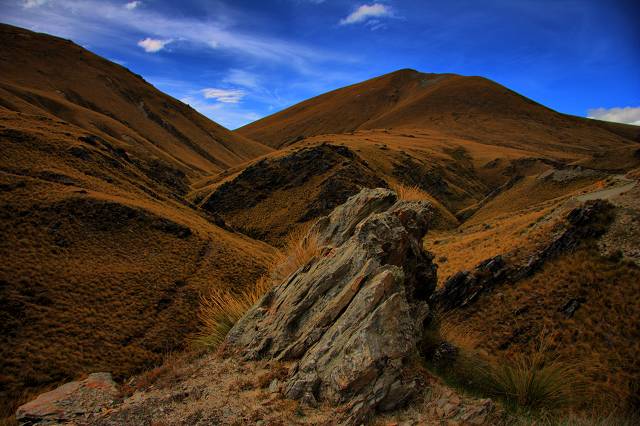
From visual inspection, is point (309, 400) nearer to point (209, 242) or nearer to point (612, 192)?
point (612, 192)

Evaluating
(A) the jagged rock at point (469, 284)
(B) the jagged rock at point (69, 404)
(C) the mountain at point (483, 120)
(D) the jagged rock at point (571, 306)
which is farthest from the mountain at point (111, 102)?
(D) the jagged rock at point (571, 306)

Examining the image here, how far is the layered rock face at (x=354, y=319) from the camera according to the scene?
579cm

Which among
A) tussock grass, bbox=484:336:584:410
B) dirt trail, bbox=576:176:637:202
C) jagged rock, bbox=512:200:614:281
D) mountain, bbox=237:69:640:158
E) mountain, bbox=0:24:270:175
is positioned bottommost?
tussock grass, bbox=484:336:584:410

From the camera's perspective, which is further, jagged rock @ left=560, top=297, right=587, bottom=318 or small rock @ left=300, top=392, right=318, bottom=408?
jagged rock @ left=560, top=297, right=587, bottom=318

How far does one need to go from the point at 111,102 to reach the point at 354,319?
147213 millimetres

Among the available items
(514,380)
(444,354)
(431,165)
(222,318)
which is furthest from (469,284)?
(431,165)

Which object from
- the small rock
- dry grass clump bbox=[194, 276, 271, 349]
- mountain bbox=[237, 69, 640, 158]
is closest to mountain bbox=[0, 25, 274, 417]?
dry grass clump bbox=[194, 276, 271, 349]

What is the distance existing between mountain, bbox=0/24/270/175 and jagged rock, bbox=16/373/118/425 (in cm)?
9022

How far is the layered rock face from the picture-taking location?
5.79m

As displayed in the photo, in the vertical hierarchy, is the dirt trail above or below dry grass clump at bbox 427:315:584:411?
above

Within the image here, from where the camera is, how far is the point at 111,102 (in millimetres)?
126375

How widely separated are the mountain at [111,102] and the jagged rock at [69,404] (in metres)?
90.2

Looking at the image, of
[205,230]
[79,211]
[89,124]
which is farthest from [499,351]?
[89,124]

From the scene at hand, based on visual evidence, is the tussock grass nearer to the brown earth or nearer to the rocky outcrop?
the brown earth
